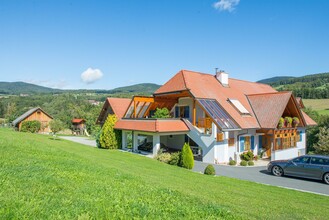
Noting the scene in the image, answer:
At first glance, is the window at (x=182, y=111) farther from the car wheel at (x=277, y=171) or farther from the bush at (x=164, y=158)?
the car wheel at (x=277, y=171)

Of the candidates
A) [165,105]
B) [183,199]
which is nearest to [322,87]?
[165,105]

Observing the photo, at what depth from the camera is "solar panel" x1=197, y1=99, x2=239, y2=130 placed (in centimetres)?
2067

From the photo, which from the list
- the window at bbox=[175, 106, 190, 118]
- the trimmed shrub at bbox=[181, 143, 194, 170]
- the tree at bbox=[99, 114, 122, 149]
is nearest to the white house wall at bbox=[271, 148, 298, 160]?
the window at bbox=[175, 106, 190, 118]

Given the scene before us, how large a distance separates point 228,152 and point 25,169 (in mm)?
17521

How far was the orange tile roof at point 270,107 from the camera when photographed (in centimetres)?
2392

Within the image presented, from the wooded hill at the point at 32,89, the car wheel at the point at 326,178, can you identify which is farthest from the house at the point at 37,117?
the wooded hill at the point at 32,89

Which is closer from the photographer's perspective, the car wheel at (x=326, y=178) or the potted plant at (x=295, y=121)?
the car wheel at (x=326, y=178)

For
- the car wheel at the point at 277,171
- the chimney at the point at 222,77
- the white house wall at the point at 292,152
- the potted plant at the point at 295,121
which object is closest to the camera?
the car wheel at the point at 277,171

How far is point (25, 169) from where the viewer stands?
6.99 m

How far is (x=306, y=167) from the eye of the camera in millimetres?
16094

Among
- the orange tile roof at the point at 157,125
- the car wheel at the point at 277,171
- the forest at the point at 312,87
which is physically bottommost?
the car wheel at the point at 277,171

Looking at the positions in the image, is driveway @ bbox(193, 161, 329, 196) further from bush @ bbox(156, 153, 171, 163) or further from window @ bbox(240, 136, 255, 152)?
window @ bbox(240, 136, 255, 152)

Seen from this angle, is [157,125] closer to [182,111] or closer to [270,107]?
[182,111]

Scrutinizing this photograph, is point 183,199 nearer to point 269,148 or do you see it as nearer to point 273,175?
point 273,175
